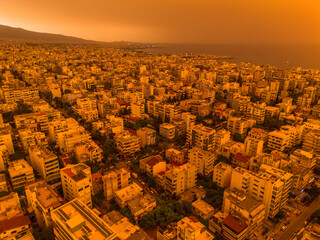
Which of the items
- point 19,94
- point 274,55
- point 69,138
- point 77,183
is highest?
point 274,55

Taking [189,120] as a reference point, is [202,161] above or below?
below

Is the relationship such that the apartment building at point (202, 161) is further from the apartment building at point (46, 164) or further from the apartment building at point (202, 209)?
the apartment building at point (46, 164)

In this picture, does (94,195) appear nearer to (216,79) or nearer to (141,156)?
(141,156)

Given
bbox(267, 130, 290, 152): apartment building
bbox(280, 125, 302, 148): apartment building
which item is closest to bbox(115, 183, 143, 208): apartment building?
bbox(267, 130, 290, 152): apartment building

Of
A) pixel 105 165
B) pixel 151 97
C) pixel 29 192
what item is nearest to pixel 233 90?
pixel 151 97

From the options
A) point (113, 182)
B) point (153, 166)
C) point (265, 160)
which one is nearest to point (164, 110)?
point (153, 166)

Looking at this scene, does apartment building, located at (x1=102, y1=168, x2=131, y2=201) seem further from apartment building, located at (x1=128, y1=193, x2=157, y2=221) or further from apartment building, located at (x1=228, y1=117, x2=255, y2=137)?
apartment building, located at (x1=228, y1=117, x2=255, y2=137)

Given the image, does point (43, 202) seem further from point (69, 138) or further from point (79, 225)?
point (69, 138)
